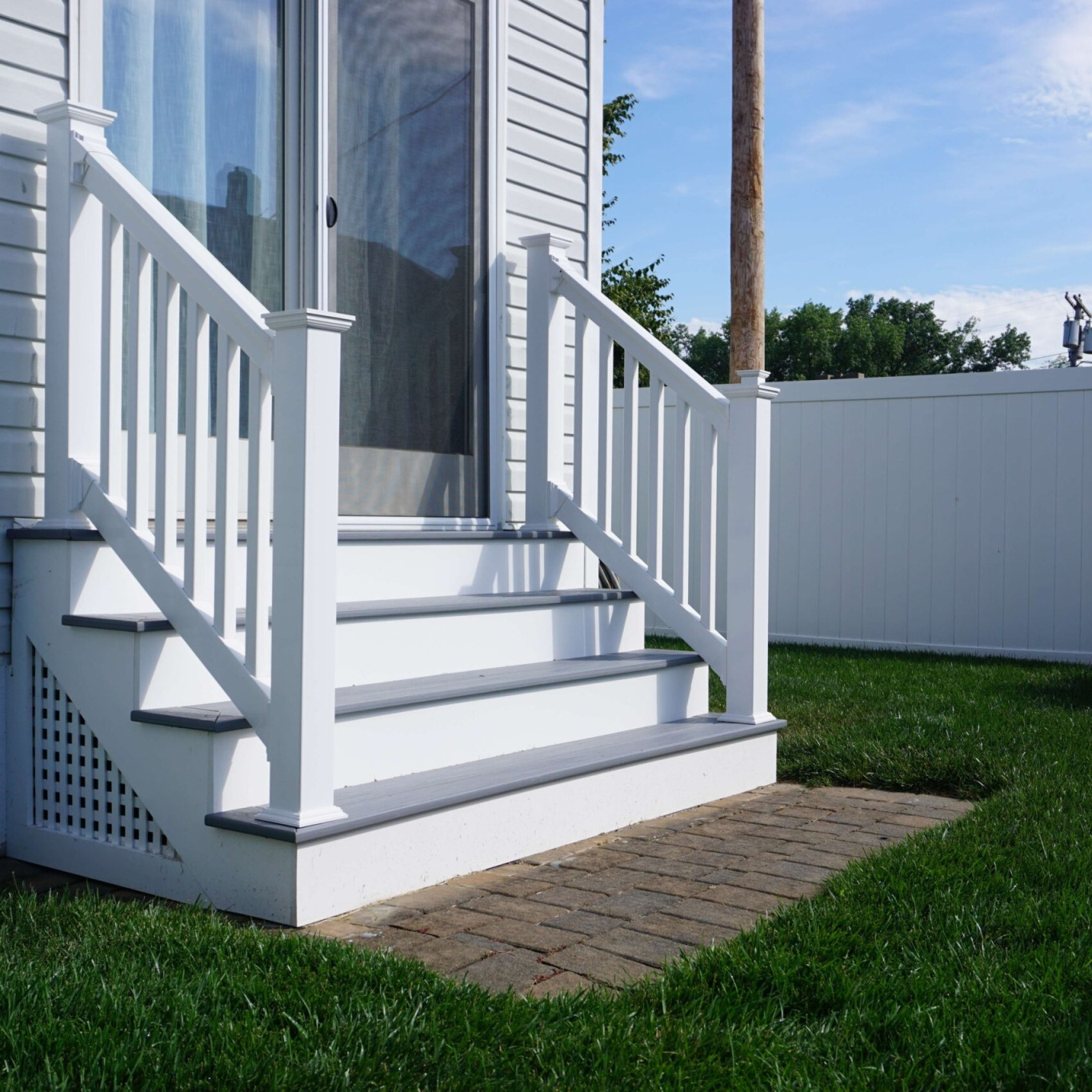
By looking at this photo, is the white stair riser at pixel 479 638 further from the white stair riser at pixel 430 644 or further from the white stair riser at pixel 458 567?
the white stair riser at pixel 458 567

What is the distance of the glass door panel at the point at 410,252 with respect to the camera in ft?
13.3

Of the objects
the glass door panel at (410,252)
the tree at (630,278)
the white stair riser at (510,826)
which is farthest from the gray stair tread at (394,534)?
the tree at (630,278)

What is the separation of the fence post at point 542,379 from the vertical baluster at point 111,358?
5.58 feet

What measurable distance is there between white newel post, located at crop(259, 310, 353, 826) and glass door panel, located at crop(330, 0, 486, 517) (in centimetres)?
143

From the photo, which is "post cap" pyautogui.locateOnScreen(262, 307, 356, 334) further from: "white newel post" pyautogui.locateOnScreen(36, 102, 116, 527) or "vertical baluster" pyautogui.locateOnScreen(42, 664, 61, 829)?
"vertical baluster" pyautogui.locateOnScreen(42, 664, 61, 829)

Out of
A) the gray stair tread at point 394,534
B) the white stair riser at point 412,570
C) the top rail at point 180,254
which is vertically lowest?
the white stair riser at point 412,570

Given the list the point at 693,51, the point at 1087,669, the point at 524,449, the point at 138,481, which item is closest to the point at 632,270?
the point at 693,51

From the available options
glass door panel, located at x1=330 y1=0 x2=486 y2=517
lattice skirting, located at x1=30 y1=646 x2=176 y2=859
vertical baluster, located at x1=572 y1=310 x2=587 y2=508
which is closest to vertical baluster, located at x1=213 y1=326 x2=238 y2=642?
lattice skirting, located at x1=30 y1=646 x2=176 y2=859

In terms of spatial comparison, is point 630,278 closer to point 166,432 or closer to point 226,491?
point 166,432

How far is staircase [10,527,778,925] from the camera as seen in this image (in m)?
2.67

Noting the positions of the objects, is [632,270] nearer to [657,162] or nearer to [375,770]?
[657,162]

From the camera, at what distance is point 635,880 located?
Answer: 9.55 ft

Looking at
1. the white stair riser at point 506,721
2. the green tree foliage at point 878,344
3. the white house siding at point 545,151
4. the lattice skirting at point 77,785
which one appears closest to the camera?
the lattice skirting at point 77,785

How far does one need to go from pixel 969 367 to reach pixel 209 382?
59.6m
